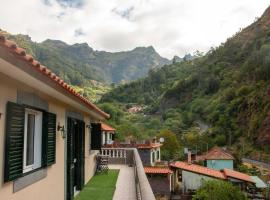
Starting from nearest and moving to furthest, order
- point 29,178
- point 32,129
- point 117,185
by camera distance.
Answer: point 29,178
point 32,129
point 117,185

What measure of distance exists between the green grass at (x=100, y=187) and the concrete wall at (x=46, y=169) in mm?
1469

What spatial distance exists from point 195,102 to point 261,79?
21787 millimetres

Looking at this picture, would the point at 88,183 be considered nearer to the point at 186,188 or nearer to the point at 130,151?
the point at 130,151

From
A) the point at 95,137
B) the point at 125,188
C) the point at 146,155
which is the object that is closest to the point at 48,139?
the point at 125,188

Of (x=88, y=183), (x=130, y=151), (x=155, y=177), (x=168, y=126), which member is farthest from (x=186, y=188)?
(x=168, y=126)

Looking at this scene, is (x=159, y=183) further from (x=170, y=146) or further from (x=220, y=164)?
(x=170, y=146)

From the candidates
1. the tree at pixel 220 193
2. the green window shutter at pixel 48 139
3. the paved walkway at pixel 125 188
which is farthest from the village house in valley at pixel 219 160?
the green window shutter at pixel 48 139

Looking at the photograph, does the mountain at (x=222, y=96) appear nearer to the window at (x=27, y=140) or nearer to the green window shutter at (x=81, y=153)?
the green window shutter at (x=81, y=153)

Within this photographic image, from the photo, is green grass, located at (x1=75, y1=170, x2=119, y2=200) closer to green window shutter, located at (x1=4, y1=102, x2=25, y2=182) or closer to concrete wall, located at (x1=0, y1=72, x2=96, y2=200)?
concrete wall, located at (x1=0, y1=72, x2=96, y2=200)

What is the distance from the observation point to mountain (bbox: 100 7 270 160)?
2576 inches

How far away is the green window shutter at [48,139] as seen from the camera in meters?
6.23

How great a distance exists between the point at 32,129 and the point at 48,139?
0.62 metres

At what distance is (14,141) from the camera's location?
4871mm

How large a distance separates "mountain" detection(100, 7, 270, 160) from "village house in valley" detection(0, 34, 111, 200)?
52254mm
